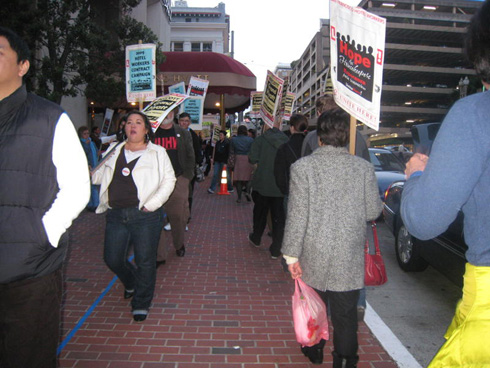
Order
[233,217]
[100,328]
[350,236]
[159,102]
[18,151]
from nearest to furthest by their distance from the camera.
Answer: [18,151], [350,236], [100,328], [159,102], [233,217]

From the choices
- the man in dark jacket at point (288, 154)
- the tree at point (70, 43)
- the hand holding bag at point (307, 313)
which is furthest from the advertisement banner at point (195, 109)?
the hand holding bag at point (307, 313)

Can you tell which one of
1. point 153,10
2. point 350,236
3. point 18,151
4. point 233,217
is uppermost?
point 153,10

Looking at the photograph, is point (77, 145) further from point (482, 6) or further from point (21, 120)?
point (482, 6)

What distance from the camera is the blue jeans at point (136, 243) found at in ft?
12.4

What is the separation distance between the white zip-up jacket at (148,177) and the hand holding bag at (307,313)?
5.22 feet

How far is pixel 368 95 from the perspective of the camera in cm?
373

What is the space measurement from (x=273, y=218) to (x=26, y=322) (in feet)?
15.0

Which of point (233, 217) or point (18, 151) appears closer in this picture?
point (18, 151)

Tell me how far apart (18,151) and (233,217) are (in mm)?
7657

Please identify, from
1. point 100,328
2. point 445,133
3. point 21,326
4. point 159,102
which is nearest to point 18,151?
point 21,326

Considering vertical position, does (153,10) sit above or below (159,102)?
above

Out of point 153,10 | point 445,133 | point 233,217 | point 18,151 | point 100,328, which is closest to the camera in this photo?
point 445,133

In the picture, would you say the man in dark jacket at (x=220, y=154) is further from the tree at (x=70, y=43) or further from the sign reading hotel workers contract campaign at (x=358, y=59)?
the sign reading hotel workers contract campaign at (x=358, y=59)

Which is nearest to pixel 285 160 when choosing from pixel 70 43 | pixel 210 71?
pixel 70 43
